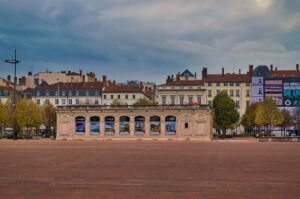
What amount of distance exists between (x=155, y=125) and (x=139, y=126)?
3032mm

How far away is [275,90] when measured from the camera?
454ft

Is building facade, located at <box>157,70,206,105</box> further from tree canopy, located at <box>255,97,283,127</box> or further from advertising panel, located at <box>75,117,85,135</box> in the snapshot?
advertising panel, located at <box>75,117,85,135</box>

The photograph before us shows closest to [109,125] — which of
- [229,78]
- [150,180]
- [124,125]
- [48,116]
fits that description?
[124,125]

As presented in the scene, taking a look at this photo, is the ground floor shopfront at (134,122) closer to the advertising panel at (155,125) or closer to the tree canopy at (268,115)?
the advertising panel at (155,125)

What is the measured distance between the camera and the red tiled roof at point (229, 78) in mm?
143875

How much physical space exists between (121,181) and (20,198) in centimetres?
592

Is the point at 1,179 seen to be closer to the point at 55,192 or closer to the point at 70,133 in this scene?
the point at 55,192

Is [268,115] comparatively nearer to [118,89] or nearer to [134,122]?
[134,122]

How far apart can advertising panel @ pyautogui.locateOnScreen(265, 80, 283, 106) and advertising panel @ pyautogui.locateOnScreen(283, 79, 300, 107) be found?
42.9 inches

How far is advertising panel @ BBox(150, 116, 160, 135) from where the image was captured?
3777 inches

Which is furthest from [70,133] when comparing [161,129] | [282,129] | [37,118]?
[282,129]

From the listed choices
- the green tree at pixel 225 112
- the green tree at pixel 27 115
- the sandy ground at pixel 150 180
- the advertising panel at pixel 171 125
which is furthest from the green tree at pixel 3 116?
the sandy ground at pixel 150 180

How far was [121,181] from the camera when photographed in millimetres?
23266

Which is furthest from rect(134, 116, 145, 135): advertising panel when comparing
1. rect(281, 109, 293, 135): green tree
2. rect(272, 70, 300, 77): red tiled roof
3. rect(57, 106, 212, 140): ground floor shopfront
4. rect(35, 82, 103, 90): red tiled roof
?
rect(272, 70, 300, 77): red tiled roof
